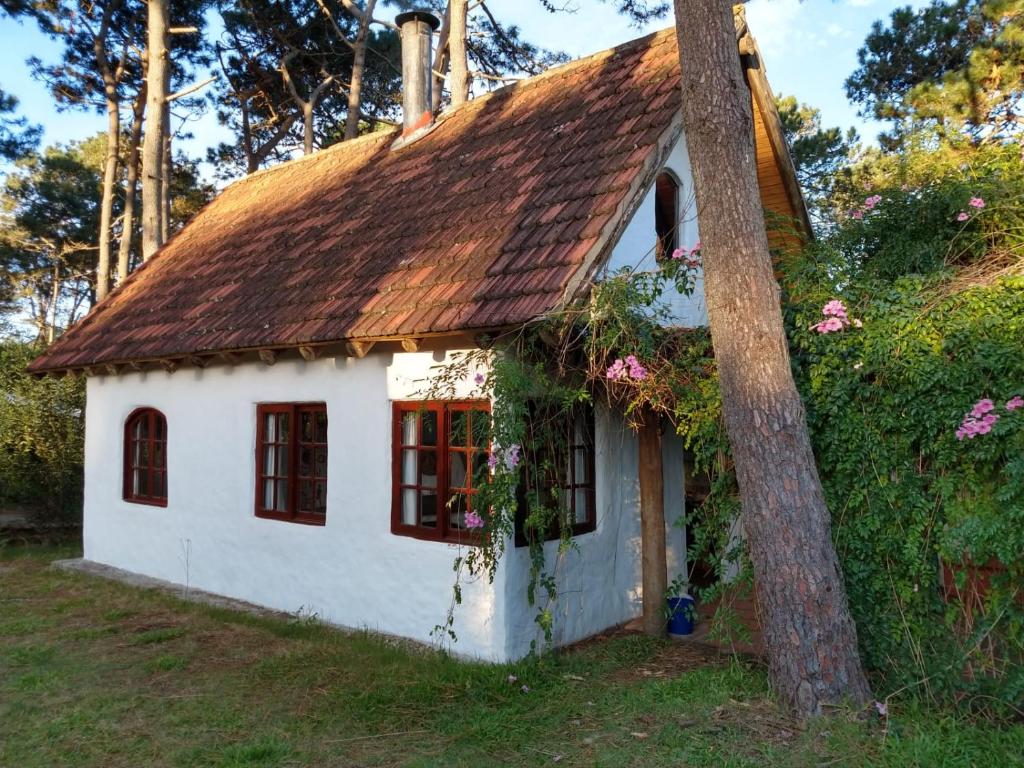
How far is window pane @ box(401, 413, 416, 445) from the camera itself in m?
6.70

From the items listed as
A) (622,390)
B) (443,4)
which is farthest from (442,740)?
(443,4)

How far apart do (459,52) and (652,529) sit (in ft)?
34.4

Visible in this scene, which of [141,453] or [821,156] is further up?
[821,156]

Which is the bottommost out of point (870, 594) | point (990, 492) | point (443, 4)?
point (870, 594)

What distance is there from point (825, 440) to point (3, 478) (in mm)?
11601

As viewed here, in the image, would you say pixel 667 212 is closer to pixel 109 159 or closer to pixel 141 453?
pixel 141 453

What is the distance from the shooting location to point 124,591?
8.54 m

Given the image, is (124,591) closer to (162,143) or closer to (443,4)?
(162,143)

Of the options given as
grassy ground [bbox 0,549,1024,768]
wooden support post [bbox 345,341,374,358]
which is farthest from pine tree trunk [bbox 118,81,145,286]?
wooden support post [bbox 345,341,374,358]

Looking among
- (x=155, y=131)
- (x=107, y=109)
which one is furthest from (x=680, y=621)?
(x=107, y=109)

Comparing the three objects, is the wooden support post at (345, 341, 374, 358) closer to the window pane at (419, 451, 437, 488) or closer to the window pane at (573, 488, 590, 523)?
the window pane at (419, 451, 437, 488)

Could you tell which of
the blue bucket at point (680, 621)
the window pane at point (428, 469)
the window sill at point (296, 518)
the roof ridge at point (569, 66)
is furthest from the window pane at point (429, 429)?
the roof ridge at point (569, 66)

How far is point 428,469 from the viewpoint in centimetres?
666

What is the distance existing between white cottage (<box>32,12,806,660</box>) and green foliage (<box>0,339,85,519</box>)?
160 centimetres
